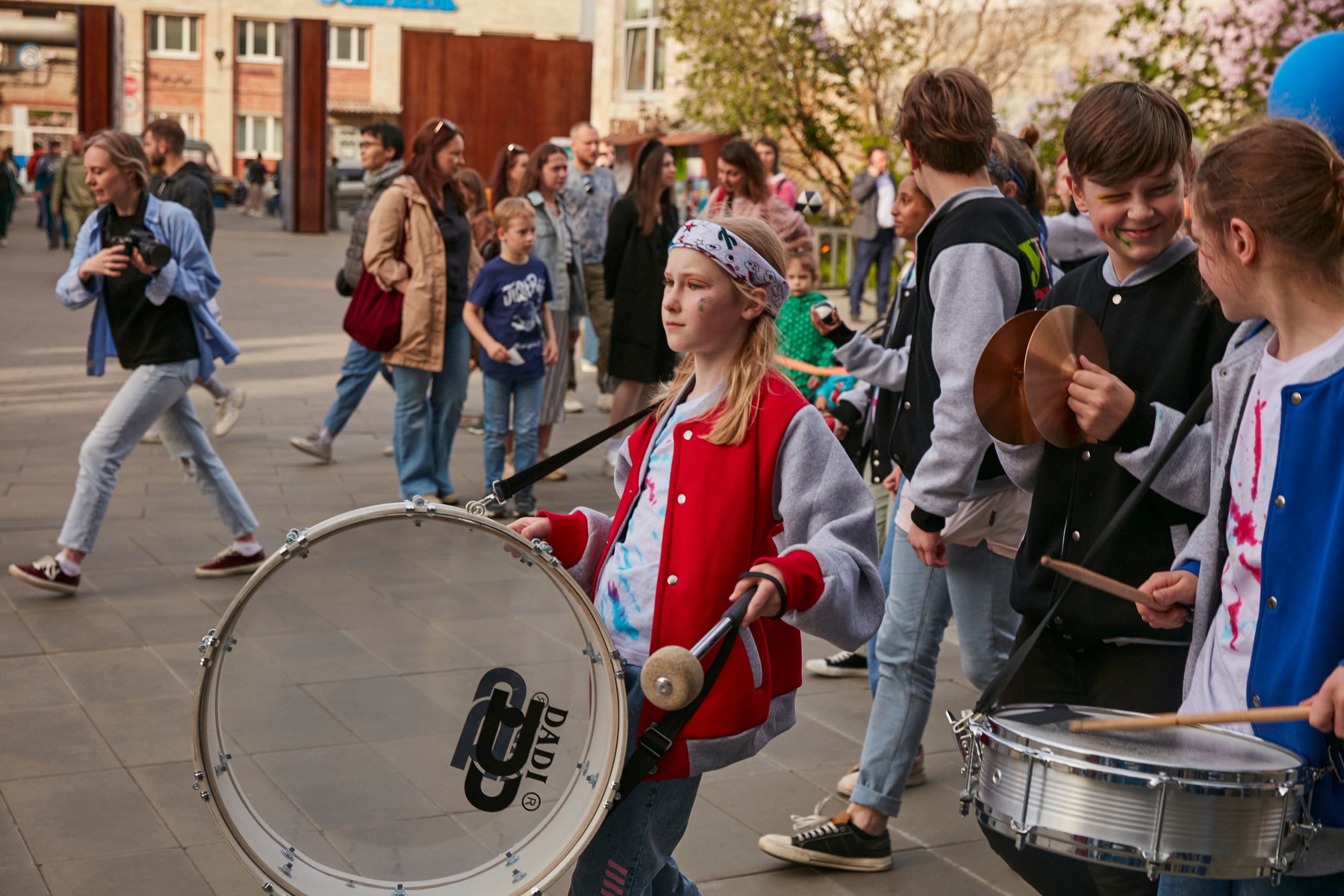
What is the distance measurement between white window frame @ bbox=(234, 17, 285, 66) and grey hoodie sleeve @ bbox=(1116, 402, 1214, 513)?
5539 centimetres

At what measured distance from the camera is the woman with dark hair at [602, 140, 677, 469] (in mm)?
8125

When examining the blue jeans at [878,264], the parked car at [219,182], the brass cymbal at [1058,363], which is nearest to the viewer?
the brass cymbal at [1058,363]

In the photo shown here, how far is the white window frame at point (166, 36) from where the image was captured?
5244cm

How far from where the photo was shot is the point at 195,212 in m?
9.20

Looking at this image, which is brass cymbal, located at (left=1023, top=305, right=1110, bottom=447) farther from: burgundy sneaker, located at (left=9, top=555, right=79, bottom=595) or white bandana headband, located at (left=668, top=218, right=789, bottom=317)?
burgundy sneaker, located at (left=9, top=555, right=79, bottom=595)

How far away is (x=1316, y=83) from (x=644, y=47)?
91.4 ft

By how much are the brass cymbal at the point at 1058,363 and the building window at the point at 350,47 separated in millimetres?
53641

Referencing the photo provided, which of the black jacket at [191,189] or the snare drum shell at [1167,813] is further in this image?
the black jacket at [191,189]

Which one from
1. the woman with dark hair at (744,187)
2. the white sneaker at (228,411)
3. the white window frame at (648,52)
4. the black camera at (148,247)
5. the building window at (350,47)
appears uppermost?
the building window at (350,47)

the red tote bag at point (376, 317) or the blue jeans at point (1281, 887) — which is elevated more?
the red tote bag at point (376, 317)

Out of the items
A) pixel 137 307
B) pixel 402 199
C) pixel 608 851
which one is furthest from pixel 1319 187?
pixel 402 199

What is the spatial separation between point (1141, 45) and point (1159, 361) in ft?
35.7

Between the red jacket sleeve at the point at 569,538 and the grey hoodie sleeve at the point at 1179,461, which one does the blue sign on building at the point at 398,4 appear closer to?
the red jacket sleeve at the point at 569,538

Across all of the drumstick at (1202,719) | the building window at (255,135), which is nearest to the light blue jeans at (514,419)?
the drumstick at (1202,719)
